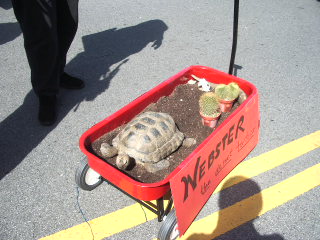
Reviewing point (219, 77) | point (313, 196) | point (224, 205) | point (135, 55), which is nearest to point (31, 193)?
point (224, 205)

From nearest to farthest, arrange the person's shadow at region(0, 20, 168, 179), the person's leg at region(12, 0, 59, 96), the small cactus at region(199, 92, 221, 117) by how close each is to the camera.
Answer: the small cactus at region(199, 92, 221, 117) < the person's leg at region(12, 0, 59, 96) < the person's shadow at region(0, 20, 168, 179)

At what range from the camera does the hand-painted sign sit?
1.68 m

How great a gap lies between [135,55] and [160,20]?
130cm

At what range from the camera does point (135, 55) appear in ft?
12.9

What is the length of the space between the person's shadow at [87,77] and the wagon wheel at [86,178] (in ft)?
2.31

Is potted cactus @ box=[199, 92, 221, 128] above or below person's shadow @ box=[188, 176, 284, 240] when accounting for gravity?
above

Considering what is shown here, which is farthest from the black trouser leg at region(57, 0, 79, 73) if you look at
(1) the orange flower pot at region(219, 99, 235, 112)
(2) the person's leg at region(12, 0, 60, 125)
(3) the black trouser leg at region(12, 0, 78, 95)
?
(1) the orange flower pot at region(219, 99, 235, 112)

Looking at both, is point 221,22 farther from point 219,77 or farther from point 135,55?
point 219,77

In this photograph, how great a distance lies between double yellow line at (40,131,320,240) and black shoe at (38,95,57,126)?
46.4 inches

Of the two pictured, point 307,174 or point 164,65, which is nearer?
point 307,174

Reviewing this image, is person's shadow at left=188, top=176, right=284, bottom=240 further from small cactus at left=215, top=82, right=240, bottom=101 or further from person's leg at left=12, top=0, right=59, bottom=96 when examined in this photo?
person's leg at left=12, top=0, right=59, bottom=96

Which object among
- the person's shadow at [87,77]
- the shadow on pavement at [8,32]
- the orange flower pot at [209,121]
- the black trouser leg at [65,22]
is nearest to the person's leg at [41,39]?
the black trouser leg at [65,22]

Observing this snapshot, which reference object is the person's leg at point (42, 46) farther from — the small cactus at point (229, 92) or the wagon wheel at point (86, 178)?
the small cactus at point (229, 92)

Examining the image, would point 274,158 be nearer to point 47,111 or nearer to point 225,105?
point 225,105
